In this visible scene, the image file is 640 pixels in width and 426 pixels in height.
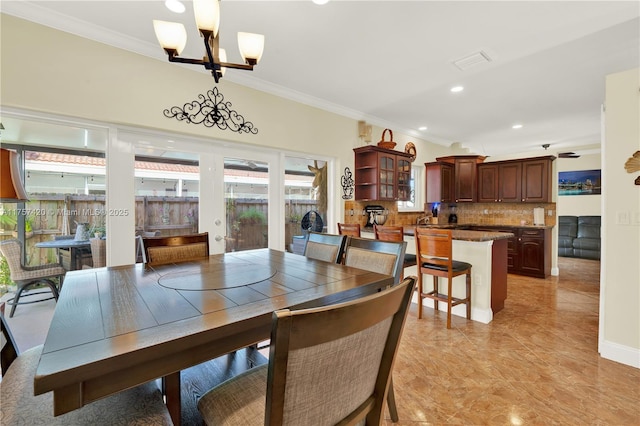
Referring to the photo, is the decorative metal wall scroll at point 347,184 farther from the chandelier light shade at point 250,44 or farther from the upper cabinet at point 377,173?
the chandelier light shade at point 250,44

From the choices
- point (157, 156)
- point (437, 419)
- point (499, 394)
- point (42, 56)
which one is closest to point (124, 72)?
point (42, 56)

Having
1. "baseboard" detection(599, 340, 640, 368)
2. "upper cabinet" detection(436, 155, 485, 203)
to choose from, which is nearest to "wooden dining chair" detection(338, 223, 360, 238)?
"baseboard" detection(599, 340, 640, 368)

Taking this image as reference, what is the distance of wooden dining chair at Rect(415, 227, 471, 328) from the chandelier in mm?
2274

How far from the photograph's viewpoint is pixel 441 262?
2.95 metres

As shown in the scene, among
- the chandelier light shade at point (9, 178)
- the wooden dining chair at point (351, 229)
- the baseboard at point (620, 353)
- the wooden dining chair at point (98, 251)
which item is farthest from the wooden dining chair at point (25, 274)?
the baseboard at point (620, 353)

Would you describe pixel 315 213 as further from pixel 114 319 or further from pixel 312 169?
pixel 114 319

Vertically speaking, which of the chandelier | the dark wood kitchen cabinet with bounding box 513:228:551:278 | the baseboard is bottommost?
the baseboard

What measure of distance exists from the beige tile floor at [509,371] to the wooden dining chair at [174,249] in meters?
1.43

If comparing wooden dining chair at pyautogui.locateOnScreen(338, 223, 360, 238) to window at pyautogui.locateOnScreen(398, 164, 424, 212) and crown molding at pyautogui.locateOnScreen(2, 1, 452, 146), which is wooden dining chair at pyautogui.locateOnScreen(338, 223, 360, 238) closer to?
crown molding at pyautogui.locateOnScreen(2, 1, 452, 146)

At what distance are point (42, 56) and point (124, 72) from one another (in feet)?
1.77

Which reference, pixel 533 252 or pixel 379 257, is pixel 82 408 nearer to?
pixel 379 257

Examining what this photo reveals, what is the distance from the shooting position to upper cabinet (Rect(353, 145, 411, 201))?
4.45 meters

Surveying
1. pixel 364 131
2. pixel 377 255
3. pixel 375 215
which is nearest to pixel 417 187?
pixel 375 215

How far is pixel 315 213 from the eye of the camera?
4.31 metres
